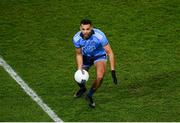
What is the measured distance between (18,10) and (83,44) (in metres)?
6.83

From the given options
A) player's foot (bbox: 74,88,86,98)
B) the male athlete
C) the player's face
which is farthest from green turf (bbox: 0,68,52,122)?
the player's face

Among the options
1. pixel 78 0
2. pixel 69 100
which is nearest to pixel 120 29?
pixel 78 0

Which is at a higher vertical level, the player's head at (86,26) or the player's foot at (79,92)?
the player's head at (86,26)

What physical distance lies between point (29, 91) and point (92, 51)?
207 centimetres

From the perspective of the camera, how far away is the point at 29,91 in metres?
13.1

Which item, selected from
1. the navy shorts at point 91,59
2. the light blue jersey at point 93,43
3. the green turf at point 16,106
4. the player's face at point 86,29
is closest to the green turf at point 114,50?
the green turf at point 16,106

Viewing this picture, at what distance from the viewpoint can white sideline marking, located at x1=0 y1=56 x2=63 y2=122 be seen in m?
11.9

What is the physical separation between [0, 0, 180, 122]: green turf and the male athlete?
2.26 feet

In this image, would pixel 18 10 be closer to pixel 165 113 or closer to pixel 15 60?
pixel 15 60

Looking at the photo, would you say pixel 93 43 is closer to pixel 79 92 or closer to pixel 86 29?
pixel 86 29

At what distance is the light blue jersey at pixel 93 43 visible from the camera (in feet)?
39.1

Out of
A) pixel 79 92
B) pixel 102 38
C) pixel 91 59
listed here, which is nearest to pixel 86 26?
pixel 102 38

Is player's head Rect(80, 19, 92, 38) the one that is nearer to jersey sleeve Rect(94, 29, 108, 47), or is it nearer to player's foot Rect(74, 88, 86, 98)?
jersey sleeve Rect(94, 29, 108, 47)

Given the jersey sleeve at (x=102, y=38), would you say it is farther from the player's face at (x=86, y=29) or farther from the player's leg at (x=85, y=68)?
the player's leg at (x=85, y=68)
